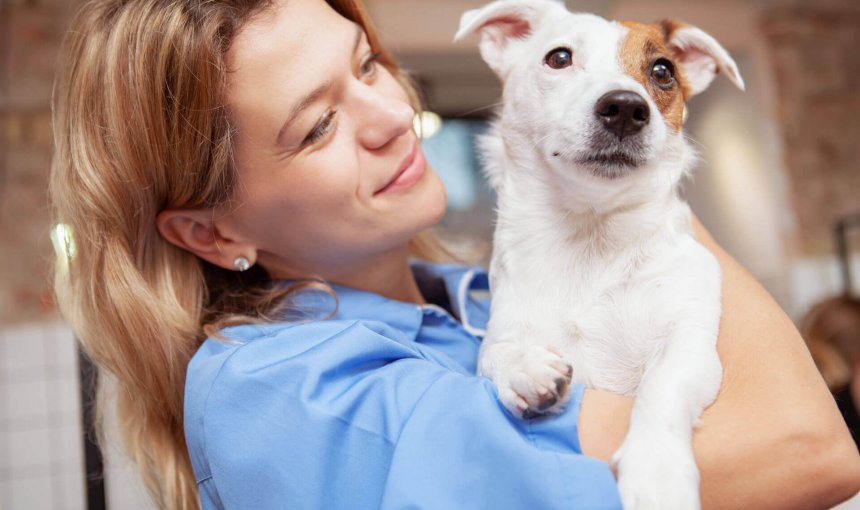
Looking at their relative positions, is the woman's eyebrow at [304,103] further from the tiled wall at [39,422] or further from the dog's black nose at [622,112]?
the tiled wall at [39,422]

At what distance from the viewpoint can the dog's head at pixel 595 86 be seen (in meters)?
1.19

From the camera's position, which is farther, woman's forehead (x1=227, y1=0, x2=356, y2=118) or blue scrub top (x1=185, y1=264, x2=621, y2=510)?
woman's forehead (x1=227, y1=0, x2=356, y2=118)

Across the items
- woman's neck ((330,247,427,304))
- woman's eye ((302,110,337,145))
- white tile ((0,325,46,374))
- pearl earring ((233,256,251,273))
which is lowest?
white tile ((0,325,46,374))

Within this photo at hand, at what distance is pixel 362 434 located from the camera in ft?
3.28

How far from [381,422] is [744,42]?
4730mm

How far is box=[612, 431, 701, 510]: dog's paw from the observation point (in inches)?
32.7

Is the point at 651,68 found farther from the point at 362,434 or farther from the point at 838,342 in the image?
the point at 838,342

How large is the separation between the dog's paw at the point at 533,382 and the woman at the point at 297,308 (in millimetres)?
20

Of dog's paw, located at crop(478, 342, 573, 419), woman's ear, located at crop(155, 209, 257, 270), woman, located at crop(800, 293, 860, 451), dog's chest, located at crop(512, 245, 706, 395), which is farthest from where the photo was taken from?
woman, located at crop(800, 293, 860, 451)

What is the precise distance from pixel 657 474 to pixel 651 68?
0.76m

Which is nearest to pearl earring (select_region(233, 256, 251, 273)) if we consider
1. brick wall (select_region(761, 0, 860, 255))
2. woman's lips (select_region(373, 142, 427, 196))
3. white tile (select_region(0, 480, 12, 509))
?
woman's lips (select_region(373, 142, 427, 196))

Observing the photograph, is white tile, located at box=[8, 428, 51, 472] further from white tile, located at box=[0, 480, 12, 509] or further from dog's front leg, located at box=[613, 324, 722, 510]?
dog's front leg, located at box=[613, 324, 722, 510]

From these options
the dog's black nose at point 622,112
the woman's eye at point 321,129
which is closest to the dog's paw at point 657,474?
the dog's black nose at point 622,112

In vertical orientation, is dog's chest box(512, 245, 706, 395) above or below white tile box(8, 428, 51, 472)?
above
